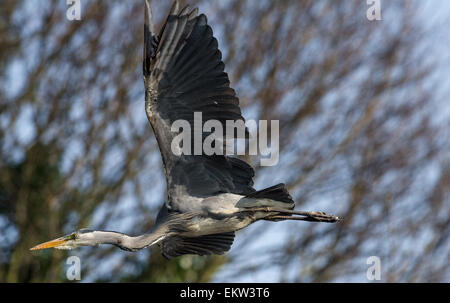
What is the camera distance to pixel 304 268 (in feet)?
41.6

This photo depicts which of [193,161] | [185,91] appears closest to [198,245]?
[193,161]

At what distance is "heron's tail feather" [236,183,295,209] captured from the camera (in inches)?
242

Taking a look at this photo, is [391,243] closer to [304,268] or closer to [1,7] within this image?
[304,268]

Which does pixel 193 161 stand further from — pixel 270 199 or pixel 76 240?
pixel 76 240

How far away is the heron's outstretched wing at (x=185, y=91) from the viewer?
20.3 feet

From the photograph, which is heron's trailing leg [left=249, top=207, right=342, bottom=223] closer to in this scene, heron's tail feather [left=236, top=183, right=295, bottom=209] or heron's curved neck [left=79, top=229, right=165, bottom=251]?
heron's tail feather [left=236, top=183, right=295, bottom=209]

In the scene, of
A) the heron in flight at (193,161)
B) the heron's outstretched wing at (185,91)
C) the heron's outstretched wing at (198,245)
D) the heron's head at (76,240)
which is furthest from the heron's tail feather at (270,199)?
the heron's head at (76,240)

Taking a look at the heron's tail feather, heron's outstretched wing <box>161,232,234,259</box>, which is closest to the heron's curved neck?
heron's outstretched wing <box>161,232,234,259</box>

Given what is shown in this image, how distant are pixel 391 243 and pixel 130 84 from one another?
418 cm

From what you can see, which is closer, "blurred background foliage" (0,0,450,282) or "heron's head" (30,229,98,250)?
"heron's head" (30,229,98,250)

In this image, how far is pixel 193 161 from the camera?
6.38 metres

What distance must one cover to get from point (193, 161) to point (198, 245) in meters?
0.79
